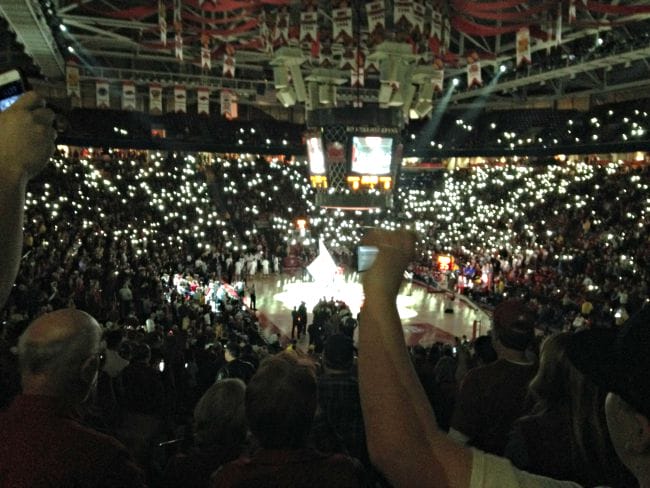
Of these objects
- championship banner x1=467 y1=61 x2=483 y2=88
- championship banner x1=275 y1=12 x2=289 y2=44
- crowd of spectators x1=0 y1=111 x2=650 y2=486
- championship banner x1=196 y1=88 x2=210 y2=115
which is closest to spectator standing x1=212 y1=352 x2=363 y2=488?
crowd of spectators x1=0 y1=111 x2=650 y2=486

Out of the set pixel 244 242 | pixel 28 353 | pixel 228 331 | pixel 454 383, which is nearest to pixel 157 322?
pixel 228 331

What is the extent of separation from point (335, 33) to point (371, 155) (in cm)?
682

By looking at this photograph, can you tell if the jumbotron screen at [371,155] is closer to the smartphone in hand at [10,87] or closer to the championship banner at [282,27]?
the championship banner at [282,27]

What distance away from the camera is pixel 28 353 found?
192cm

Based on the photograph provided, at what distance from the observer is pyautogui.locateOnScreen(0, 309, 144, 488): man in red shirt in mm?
1725

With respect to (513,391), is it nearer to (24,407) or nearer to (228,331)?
(24,407)

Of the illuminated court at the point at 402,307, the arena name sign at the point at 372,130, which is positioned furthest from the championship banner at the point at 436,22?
the illuminated court at the point at 402,307

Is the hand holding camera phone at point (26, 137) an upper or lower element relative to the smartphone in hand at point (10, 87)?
lower

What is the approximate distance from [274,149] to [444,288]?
31.5 ft

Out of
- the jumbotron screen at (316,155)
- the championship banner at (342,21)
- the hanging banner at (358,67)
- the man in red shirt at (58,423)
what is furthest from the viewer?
the jumbotron screen at (316,155)

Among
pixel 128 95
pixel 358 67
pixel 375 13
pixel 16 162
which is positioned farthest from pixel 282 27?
pixel 16 162

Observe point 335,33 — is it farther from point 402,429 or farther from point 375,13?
point 402,429

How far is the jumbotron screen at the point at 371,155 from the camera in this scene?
18750 mm

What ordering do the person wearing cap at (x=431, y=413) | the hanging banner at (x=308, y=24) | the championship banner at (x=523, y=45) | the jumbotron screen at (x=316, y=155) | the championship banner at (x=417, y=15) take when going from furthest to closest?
the jumbotron screen at (x=316, y=155) < the championship banner at (x=523, y=45) < the hanging banner at (x=308, y=24) < the championship banner at (x=417, y=15) < the person wearing cap at (x=431, y=413)
